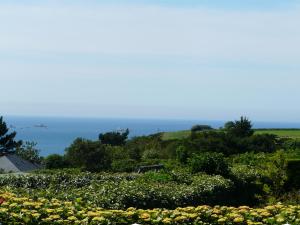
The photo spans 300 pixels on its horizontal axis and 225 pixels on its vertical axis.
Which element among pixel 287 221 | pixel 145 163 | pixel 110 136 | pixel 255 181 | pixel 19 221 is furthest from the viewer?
pixel 110 136

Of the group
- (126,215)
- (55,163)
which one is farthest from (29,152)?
(126,215)

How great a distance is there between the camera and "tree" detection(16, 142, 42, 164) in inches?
1800

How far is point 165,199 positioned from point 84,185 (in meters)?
3.05

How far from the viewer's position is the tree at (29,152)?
4572 cm

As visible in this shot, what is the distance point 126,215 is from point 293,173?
12.2 m

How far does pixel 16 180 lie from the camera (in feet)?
51.6

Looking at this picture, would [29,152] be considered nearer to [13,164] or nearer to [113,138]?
[113,138]

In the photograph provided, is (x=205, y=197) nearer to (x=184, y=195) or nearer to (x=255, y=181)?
(x=184, y=195)

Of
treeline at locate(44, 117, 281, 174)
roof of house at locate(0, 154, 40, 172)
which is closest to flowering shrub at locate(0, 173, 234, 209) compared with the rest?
treeline at locate(44, 117, 281, 174)

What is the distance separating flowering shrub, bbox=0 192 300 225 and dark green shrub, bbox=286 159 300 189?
31.9 feet

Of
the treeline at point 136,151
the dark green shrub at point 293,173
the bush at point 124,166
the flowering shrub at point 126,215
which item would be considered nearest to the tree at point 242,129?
the treeline at point 136,151

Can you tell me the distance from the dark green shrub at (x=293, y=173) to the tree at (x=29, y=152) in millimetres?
28622

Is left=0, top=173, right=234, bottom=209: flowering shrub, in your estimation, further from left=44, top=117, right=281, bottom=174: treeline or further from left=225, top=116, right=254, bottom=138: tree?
left=225, top=116, right=254, bottom=138: tree

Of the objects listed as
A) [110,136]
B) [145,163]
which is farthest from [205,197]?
[110,136]
